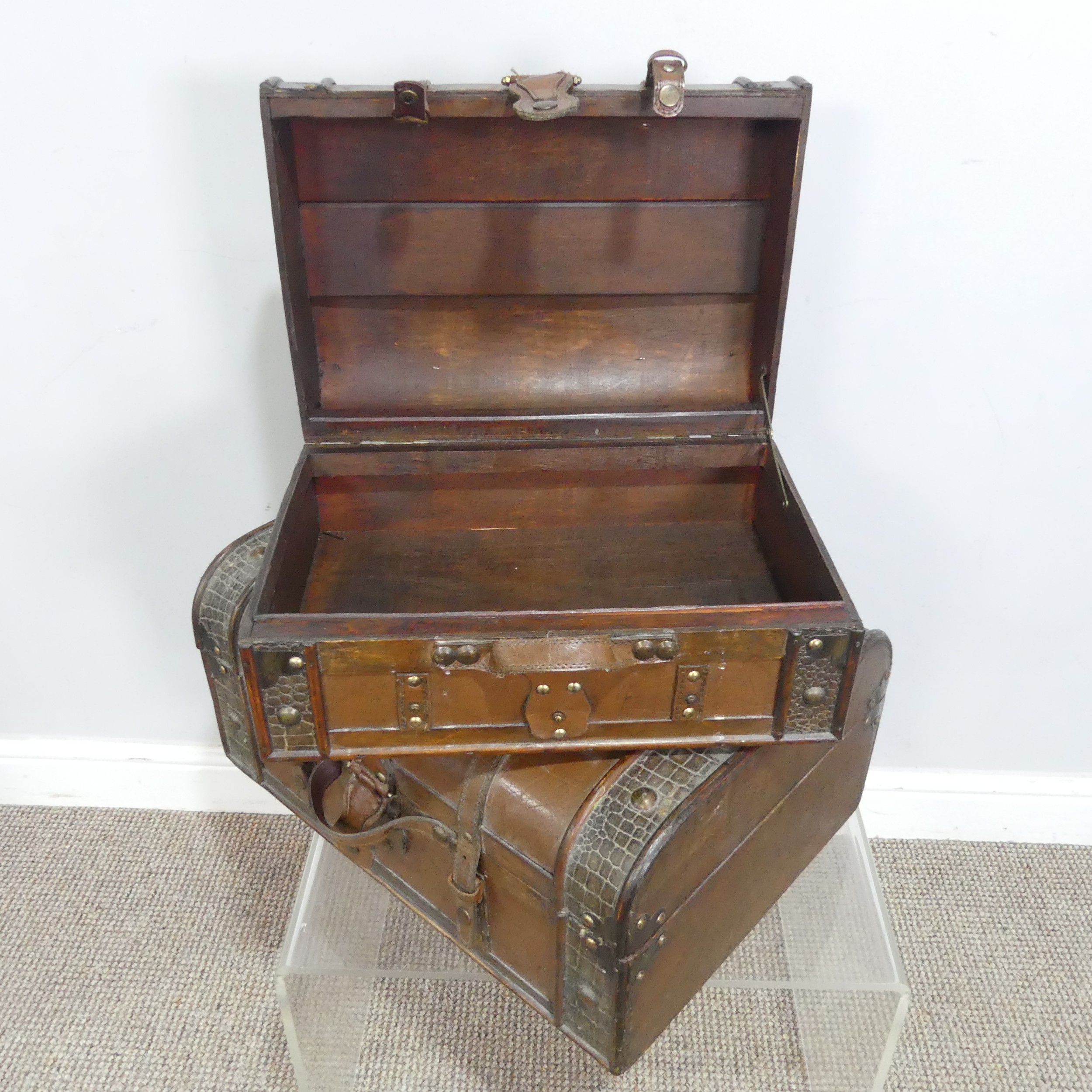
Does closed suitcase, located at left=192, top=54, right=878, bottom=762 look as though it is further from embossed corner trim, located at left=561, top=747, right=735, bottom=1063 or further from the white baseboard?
the white baseboard

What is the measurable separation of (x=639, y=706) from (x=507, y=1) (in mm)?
1002

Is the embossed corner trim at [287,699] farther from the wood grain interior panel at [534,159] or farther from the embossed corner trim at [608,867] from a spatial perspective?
the wood grain interior panel at [534,159]

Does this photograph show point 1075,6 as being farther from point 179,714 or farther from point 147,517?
point 179,714

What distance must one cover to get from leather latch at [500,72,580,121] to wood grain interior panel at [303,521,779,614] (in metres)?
0.63

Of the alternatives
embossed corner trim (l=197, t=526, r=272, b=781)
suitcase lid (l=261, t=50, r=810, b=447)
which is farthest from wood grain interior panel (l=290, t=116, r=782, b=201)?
embossed corner trim (l=197, t=526, r=272, b=781)

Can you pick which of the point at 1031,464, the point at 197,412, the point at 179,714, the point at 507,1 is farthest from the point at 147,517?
the point at 1031,464

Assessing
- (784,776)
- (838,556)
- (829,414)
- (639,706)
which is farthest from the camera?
(838,556)

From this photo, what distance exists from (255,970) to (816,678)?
135 centimetres

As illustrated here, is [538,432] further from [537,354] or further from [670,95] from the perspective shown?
[670,95]

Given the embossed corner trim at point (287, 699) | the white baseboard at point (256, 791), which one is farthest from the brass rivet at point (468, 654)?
the white baseboard at point (256, 791)

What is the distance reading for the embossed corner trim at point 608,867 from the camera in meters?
1.11

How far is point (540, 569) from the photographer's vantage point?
1472 mm

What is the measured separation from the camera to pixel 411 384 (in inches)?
59.3

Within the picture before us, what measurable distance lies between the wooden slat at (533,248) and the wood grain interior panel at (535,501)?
29 cm
